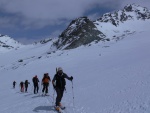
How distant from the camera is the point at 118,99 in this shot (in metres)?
12.0

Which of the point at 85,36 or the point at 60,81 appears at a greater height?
the point at 85,36

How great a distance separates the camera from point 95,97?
14.1 meters

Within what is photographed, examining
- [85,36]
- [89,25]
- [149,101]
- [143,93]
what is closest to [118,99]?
[143,93]

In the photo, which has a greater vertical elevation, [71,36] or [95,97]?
[71,36]

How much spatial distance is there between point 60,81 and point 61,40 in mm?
101672

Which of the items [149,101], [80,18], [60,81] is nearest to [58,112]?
[60,81]

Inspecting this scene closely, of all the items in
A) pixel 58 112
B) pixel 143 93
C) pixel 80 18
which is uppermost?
pixel 80 18

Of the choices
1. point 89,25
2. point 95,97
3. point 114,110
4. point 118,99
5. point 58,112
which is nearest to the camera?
point 114,110

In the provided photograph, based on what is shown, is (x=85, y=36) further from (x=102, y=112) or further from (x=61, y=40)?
(x=102, y=112)

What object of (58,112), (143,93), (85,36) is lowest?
(58,112)

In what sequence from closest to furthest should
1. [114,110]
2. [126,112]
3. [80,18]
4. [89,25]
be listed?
[126,112] → [114,110] → [89,25] → [80,18]

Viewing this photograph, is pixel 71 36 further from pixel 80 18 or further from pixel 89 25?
pixel 80 18

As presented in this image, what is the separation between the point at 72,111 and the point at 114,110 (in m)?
2.07

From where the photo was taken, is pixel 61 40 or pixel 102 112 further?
pixel 61 40
